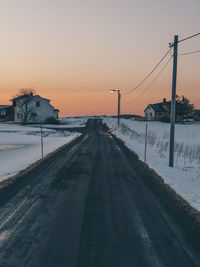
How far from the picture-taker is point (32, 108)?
56375 millimetres

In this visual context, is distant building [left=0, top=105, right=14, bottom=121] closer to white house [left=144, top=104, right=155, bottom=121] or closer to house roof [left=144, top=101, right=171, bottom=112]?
white house [left=144, top=104, right=155, bottom=121]

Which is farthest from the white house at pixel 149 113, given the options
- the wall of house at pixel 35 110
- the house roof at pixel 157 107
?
the wall of house at pixel 35 110

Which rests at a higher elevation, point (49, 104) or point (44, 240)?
point (49, 104)

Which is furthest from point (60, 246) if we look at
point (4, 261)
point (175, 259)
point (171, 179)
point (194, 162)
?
point (194, 162)

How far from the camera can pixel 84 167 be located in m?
10.5

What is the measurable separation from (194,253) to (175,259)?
0.45 metres

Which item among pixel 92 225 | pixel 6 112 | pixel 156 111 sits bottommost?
pixel 92 225

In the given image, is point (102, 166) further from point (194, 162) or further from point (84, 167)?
point (194, 162)

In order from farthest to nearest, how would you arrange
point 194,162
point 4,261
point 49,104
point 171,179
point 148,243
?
1. point 49,104
2. point 194,162
3. point 171,179
4. point 148,243
5. point 4,261

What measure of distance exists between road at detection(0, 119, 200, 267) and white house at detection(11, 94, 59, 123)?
50.8 metres

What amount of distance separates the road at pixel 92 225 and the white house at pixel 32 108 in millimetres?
50791

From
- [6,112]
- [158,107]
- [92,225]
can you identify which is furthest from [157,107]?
[92,225]

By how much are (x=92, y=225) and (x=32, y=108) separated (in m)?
55.5

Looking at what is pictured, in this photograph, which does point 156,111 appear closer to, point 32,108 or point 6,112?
point 32,108
